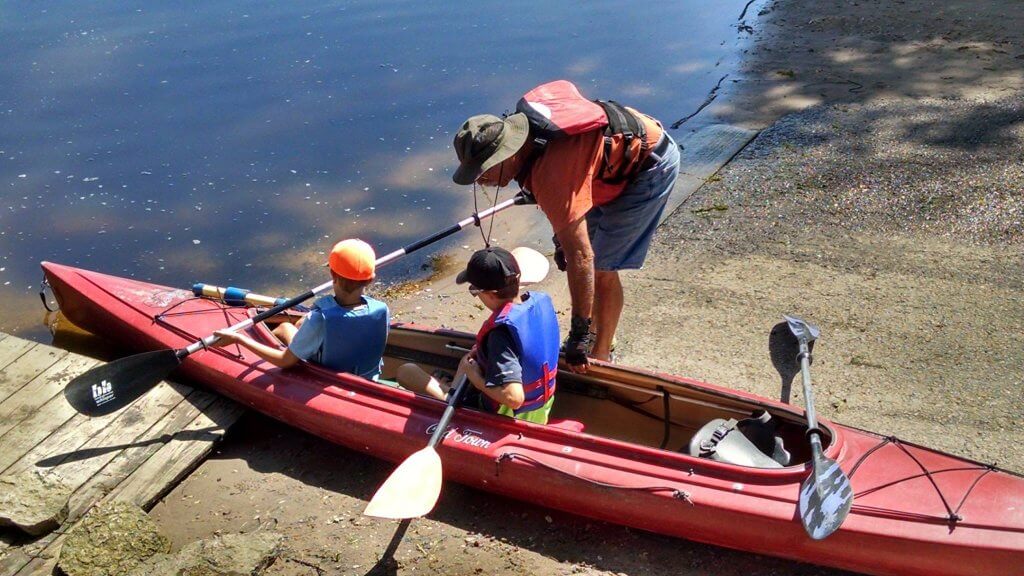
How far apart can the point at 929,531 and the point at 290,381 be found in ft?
9.71

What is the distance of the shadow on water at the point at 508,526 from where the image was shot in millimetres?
3941

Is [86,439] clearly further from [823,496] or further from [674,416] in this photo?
[823,496]

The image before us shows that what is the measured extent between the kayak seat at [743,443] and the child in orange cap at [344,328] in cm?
158

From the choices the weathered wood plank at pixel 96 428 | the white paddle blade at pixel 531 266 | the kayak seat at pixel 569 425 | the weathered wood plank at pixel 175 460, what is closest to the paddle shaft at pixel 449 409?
the kayak seat at pixel 569 425

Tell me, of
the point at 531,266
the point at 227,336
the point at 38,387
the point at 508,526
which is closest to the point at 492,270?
the point at 531,266

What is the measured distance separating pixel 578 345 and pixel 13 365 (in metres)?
3.34

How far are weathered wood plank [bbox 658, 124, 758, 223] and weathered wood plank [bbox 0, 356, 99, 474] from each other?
14.2 ft

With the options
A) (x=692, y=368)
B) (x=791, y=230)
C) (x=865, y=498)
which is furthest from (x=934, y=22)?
(x=865, y=498)

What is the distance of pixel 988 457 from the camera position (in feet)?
14.4

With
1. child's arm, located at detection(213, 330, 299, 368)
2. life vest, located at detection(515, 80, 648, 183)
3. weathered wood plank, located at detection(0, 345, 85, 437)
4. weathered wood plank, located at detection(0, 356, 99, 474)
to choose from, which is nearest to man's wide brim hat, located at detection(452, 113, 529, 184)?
life vest, located at detection(515, 80, 648, 183)

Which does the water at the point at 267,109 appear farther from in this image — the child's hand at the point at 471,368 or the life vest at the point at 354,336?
the child's hand at the point at 471,368

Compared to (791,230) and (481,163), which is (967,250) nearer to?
(791,230)

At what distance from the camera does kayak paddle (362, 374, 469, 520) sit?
3.80m

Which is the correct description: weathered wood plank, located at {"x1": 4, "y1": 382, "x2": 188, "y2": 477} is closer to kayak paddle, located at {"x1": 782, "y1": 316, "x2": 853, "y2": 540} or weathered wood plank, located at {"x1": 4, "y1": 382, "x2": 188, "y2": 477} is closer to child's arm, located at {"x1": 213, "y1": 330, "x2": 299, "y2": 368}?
child's arm, located at {"x1": 213, "y1": 330, "x2": 299, "y2": 368}
